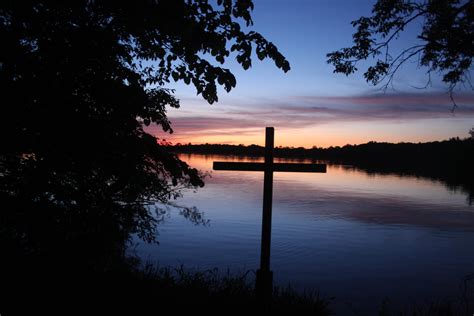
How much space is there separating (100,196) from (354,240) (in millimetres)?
24587

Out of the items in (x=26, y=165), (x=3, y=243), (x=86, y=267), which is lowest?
(x=86, y=267)

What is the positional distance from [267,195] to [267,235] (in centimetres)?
75

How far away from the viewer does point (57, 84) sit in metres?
4.10

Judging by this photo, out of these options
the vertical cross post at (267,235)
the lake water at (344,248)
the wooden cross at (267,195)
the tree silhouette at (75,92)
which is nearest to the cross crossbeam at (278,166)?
Answer: the wooden cross at (267,195)

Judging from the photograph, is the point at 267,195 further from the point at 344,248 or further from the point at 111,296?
the point at 344,248

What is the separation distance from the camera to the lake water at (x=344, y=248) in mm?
16047

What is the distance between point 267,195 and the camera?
269 inches

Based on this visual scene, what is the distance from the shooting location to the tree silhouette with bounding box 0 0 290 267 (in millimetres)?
3846

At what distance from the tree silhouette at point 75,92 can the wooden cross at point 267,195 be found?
2.33m

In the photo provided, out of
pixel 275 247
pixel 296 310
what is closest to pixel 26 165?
pixel 296 310

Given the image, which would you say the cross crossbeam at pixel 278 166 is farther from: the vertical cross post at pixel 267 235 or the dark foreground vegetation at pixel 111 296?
the dark foreground vegetation at pixel 111 296

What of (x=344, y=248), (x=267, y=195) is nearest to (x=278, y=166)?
(x=267, y=195)

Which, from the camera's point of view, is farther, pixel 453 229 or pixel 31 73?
pixel 453 229

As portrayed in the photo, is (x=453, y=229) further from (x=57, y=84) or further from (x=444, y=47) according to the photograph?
(x=57, y=84)
